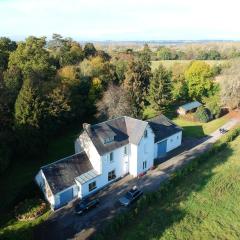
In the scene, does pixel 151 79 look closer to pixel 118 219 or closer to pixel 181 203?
pixel 181 203

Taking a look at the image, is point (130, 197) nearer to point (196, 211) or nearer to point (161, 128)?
point (196, 211)

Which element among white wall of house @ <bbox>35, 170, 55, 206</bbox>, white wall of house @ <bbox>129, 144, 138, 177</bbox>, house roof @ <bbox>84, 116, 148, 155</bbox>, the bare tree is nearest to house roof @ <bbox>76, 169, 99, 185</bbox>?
house roof @ <bbox>84, 116, 148, 155</bbox>

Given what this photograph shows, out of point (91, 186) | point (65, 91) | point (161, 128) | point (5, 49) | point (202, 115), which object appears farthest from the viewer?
point (5, 49)

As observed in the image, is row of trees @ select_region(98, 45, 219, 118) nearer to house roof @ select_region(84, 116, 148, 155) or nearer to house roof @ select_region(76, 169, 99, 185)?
house roof @ select_region(84, 116, 148, 155)

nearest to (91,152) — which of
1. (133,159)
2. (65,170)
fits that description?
(65,170)

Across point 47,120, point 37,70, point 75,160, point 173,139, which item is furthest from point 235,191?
point 37,70
